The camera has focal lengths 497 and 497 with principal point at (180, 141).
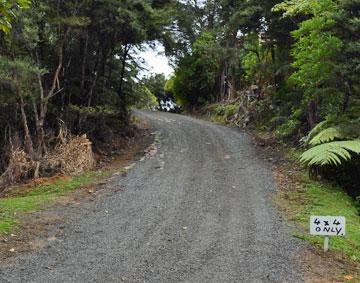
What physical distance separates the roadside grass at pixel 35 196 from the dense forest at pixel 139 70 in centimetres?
135

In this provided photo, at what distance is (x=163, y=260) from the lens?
6.76 metres

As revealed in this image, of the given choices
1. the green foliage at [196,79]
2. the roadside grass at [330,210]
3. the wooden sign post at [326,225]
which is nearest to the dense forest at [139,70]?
the roadside grass at [330,210]

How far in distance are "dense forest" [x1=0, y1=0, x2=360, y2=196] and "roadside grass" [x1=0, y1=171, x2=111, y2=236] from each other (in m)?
1.35

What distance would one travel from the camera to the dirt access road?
6.32m

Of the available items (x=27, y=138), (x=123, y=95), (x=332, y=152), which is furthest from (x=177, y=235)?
(x=123, y=95)

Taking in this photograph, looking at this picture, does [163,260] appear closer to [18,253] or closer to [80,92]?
[18,253]

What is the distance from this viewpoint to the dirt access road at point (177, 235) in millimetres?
6324

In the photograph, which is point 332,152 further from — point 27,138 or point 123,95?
point 123,95

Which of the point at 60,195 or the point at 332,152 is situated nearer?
the point at 332,152

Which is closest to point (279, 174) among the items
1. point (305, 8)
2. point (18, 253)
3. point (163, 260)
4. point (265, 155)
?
point (265, 155)

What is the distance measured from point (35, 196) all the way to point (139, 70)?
427 inches

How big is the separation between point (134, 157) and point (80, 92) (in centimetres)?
298

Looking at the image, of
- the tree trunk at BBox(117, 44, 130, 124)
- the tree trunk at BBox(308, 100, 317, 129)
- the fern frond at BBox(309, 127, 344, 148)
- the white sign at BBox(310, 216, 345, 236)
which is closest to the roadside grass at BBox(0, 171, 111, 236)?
the white sign at BBox(310, 216, 345, 236)

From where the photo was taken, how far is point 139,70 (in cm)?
2023
